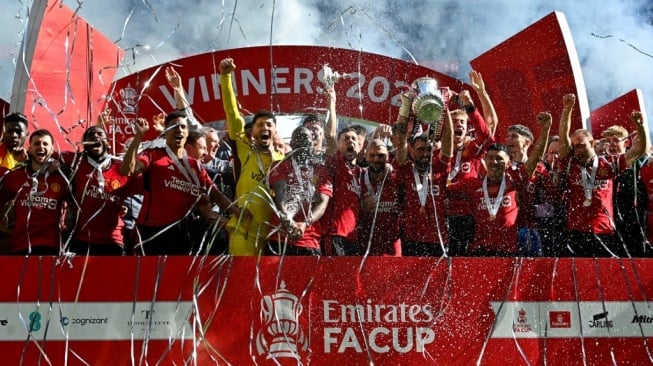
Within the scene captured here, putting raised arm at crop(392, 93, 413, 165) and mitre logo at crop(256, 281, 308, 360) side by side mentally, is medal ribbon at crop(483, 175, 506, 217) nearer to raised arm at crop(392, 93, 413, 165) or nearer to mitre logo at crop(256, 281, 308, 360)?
raised arm at crop(392, 93, 413, 165)

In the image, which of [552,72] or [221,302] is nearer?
[221,302]

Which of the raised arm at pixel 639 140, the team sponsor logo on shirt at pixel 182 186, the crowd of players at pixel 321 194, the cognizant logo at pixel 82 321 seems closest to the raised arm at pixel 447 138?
the crowd of players at pixel 321 194

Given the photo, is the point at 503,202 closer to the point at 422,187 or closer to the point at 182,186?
the point at 422,187

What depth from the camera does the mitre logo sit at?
14.0 ft

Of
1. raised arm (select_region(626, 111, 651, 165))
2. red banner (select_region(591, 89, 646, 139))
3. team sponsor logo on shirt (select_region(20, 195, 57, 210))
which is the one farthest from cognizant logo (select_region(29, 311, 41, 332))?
red banner (select_region(591, 89, 646, 139))

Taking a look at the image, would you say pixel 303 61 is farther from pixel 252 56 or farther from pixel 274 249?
pixel 274 249

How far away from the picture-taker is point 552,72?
26.1ft

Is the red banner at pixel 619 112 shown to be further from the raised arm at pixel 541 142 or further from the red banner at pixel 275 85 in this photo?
the raised arm at pixel 541 142

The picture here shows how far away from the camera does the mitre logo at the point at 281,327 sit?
4.26 m

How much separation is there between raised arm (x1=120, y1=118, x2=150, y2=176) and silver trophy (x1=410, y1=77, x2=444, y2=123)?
169 cm

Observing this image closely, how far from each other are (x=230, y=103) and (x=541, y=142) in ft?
6.99

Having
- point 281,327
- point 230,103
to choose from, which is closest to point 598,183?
point 281,327

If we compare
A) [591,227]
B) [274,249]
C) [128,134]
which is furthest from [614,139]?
[128,134]

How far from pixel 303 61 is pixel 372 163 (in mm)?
3497
